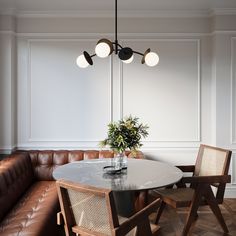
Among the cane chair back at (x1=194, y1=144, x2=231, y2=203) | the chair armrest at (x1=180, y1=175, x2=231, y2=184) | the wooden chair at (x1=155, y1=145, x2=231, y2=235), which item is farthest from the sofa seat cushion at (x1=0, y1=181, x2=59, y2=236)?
the cane chair back at (x1=194, y1=144, x2=231, y2=203)

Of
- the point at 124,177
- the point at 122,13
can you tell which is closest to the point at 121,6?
the point at 122,13

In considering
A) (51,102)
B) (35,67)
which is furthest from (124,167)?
(35,67)

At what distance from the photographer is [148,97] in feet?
12.5

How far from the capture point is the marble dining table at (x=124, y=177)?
199cm

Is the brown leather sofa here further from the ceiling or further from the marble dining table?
the ceiling

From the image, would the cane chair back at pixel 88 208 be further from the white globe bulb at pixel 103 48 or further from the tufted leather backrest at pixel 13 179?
the white globe bulb at pixel 103 48

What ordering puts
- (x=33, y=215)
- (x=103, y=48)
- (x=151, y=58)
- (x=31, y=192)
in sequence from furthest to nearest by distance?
(x=31, y=192) → (x=151, y=58) → (x=103, y=48) → (x=33, y=215)

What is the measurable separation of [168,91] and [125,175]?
1863 mm

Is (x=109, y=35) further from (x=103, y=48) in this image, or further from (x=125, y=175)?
(x=125, y=175)

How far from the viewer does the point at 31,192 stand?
2877 mm

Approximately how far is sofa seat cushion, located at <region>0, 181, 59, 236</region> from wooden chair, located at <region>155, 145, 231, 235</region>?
106 centimetres

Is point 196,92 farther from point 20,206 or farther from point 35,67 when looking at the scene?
point 20,206

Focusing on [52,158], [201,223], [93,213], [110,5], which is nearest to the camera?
[93,213]

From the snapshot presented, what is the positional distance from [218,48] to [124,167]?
2227 mm
